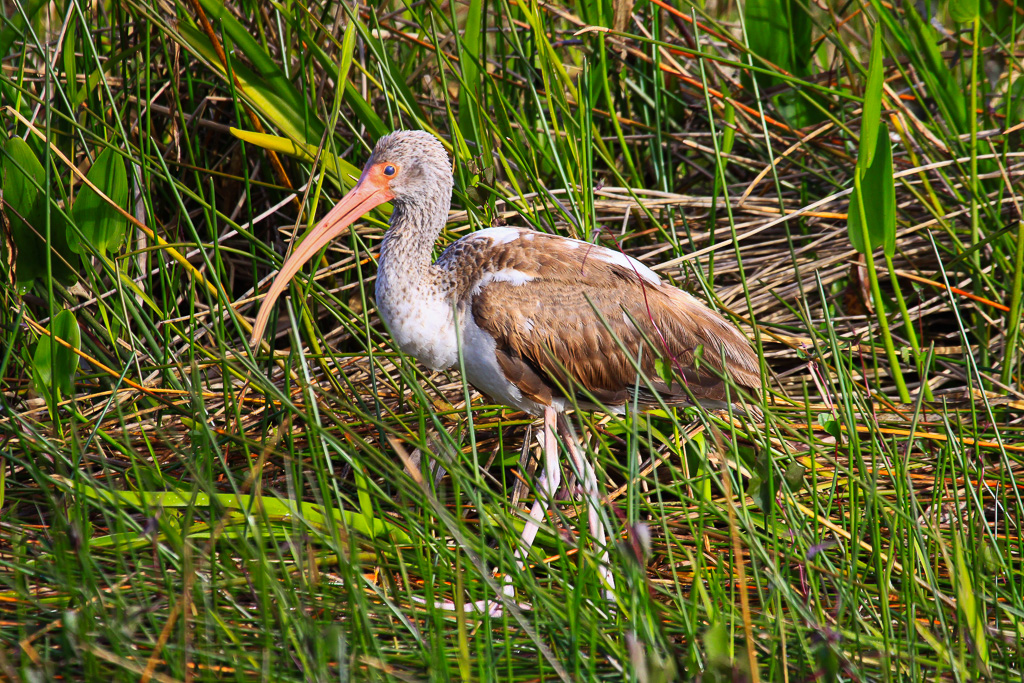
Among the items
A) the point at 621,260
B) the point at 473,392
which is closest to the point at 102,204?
the point at 473,392

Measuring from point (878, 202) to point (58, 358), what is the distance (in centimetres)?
267

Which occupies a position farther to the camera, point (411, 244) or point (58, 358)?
point (411, 244)

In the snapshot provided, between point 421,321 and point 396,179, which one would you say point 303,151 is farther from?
point 421,321

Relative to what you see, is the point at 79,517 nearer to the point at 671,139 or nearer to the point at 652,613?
the point at 652,613

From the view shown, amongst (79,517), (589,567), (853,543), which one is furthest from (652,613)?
(79,517)

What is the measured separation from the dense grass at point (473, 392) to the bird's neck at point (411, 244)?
0.96 ft

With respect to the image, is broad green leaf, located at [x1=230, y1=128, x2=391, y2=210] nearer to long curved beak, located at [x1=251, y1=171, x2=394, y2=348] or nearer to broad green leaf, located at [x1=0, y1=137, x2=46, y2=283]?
long curved beak, located at [x1=251, y1=171, x2=394, y2=348]

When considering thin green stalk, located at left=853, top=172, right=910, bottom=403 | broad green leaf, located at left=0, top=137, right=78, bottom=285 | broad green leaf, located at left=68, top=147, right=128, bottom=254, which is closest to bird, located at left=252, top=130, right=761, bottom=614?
thin green stalk, located at left=853, top=172, right=910, bottom=403

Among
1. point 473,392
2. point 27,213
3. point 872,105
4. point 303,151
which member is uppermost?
point 872,105

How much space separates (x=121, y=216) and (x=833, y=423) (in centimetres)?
250

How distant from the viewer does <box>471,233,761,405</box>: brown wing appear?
3.08m

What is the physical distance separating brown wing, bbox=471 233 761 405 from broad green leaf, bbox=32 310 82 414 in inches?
51.8

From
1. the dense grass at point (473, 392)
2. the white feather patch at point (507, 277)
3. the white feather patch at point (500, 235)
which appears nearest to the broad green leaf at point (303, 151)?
the dense grass at point (473, 392)

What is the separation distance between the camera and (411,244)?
3.21 metres
